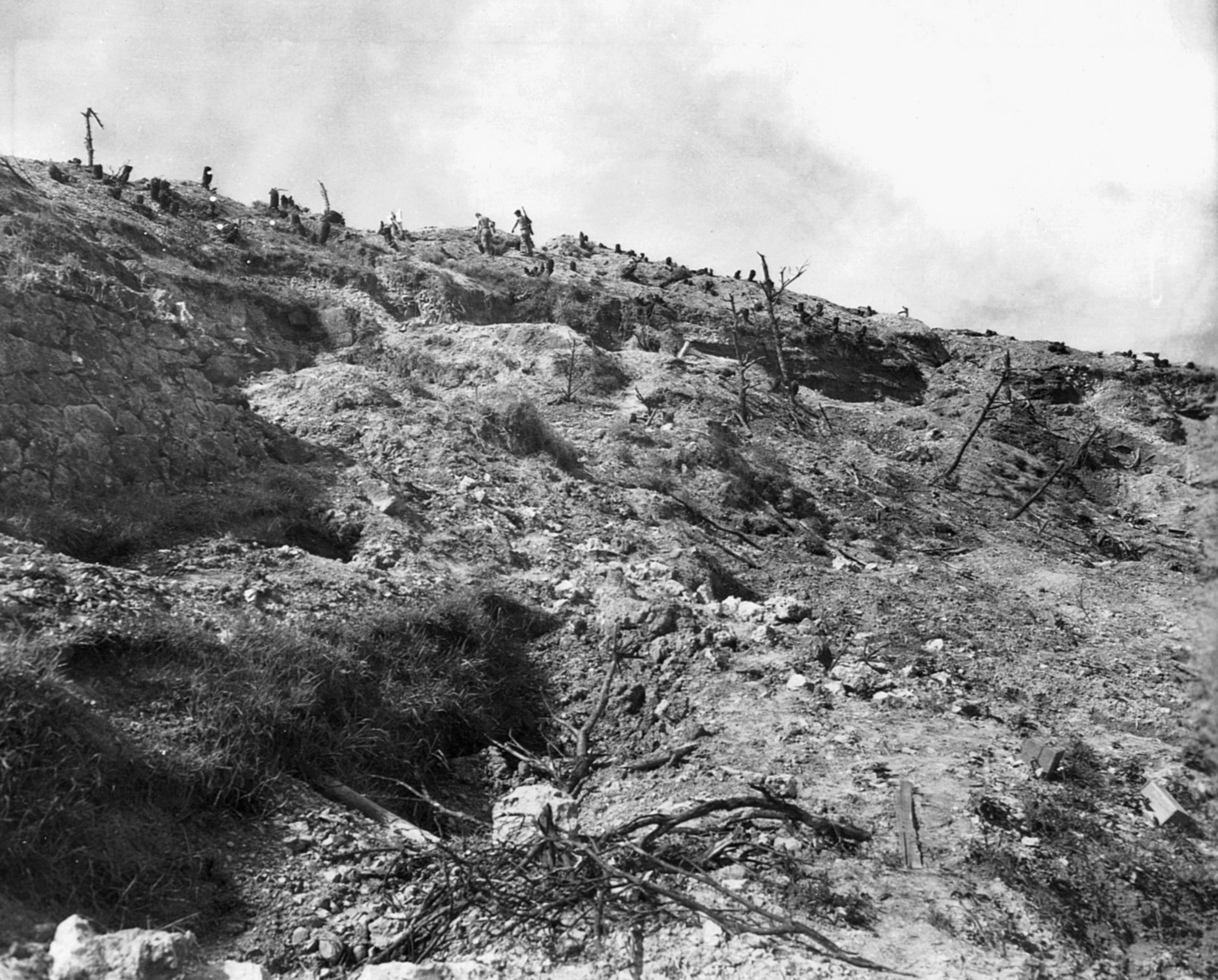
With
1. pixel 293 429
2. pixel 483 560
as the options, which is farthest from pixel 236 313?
pixel 483 560

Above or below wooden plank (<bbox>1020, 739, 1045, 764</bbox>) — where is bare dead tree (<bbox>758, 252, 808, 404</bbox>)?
above

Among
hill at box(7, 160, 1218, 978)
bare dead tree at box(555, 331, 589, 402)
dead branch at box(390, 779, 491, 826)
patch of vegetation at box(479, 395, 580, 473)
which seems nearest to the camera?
hill at box(7, 160, 1218, 978)

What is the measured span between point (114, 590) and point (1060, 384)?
2436cm

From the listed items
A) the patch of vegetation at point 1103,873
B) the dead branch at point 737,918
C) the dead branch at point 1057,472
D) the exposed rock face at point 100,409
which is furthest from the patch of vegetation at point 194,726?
the dead branch at point 1057,472

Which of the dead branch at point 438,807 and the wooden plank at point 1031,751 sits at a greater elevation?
the wooden plank at point 1031,751

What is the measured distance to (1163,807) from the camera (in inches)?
232

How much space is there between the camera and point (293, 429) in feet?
40.1

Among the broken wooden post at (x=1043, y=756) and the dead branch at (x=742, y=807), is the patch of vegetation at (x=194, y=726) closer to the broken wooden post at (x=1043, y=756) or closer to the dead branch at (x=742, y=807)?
the dead branch at (x=742, y=807)

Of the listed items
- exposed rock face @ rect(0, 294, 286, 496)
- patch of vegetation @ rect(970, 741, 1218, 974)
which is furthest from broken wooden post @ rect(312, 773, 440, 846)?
exposed rock face @ rect(0, 294, 286, 496)

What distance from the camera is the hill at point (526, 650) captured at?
16.1ft

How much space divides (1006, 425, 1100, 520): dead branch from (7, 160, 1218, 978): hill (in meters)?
0.32

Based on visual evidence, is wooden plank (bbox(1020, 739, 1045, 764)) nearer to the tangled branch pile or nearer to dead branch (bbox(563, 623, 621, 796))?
the tangled branch pile

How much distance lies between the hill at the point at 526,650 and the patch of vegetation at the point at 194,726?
3 centimetres

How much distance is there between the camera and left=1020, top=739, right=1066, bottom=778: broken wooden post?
248 inches
